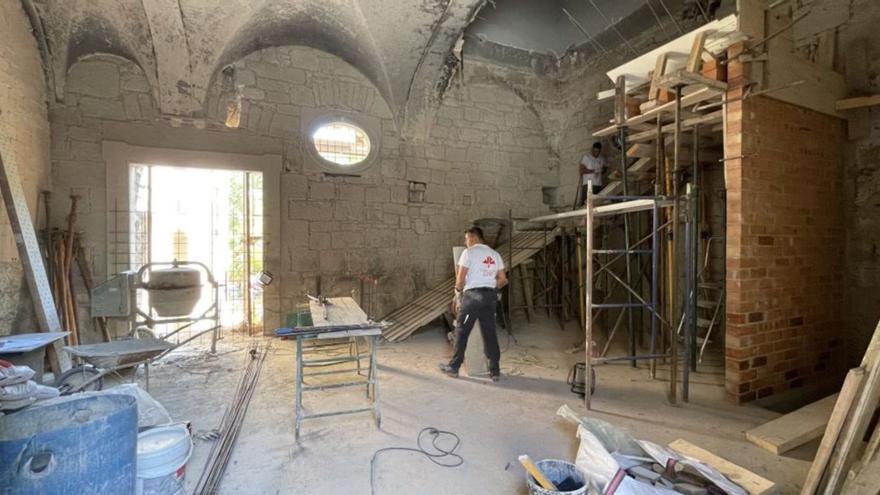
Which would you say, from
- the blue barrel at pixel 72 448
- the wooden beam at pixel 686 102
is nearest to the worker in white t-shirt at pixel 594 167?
the wooden beam at pixel 686 102

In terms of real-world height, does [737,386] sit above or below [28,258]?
below

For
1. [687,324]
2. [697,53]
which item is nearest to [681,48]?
[697,53]

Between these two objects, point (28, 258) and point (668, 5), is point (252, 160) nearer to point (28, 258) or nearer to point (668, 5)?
point (28, 258)

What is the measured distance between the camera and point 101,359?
327 centimetres

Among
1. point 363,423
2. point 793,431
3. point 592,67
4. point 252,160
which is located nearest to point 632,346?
point 793,431

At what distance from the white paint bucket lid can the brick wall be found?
4308 millimetres

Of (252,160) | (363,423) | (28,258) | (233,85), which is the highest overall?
(233,85)

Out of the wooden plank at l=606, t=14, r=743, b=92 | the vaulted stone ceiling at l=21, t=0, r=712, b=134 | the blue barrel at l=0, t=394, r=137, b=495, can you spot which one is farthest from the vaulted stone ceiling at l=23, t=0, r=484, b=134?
the blue barrel at l=0, t=394, r=137, b=495

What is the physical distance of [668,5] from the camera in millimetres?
5773

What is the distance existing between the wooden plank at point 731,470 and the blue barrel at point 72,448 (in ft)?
10.7

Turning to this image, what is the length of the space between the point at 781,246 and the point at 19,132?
7.81 m

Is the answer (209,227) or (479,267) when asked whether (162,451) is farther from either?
(209,227)

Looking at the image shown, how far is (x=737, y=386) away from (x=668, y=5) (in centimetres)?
519

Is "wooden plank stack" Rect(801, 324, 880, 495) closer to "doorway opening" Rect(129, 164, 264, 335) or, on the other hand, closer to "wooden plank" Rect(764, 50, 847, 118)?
"wooden plank" Rect(764, 50, 847, 118)
